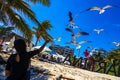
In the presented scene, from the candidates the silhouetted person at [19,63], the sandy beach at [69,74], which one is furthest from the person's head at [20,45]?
the sandy beach at [69,74]

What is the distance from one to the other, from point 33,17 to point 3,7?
4.47ft

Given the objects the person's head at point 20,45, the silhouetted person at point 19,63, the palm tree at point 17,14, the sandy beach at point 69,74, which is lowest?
the silhouetted person at point 19,63

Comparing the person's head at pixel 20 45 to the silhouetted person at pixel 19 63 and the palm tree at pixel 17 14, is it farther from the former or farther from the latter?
the palm tree at pixel 17 14

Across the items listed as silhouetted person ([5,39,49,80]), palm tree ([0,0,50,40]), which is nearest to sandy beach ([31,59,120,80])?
palm tree ([0,0,50,40])

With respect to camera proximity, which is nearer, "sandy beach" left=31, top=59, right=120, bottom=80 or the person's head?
the person's head

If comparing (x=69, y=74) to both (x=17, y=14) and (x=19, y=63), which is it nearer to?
(x=17, y=14)

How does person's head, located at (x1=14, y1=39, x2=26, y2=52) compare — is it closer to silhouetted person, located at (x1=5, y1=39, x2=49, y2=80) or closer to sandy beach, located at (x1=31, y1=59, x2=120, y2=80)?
silhouetted person, located at (x1=5, y1=39, x2=49, y2=80)

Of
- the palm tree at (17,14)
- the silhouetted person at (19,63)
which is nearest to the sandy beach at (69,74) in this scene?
the palm tree at (17,14)

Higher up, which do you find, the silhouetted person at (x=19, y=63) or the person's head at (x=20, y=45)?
the person's head at (x=20, y=45)

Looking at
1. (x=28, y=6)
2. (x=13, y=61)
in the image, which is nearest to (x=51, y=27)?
(x=28, y=6)

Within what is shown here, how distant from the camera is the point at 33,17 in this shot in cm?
1334

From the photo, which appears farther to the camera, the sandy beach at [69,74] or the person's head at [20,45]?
the sandy beach at [69,74]

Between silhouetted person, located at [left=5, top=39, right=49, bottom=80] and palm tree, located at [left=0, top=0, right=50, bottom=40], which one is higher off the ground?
palm tree, located at [left=0, top=0, right=50, bottom=40]

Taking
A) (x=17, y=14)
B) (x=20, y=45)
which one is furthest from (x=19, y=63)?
(x=17, y=14)
